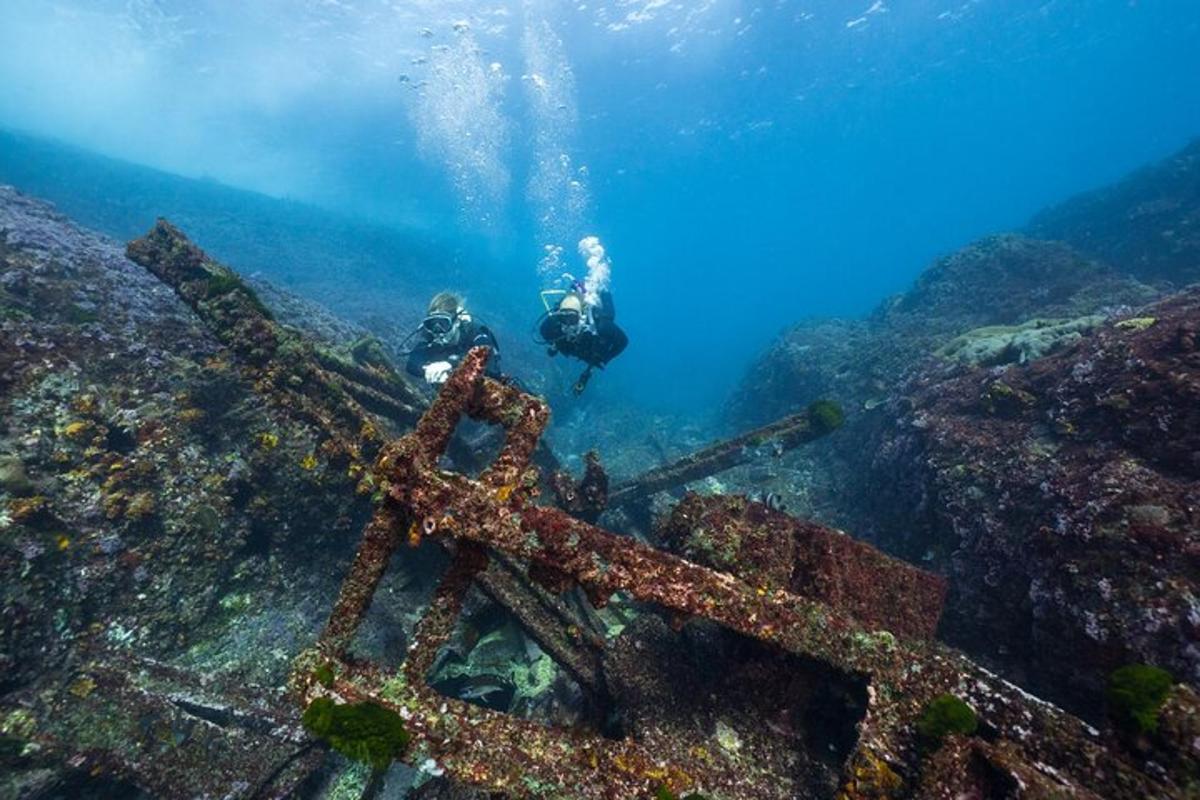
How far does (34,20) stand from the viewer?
4459 centimetres

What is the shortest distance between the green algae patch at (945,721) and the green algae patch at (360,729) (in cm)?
308

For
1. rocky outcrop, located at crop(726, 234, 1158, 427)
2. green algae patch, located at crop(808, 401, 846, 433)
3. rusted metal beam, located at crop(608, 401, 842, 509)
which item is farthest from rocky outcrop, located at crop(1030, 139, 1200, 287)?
rusted metal beam, located at crop(608, 401, 842, 509)

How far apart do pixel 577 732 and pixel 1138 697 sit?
3.28 metres

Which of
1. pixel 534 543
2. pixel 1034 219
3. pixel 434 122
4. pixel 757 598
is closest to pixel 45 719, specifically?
pixel 534 543

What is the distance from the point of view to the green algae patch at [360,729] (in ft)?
9.05

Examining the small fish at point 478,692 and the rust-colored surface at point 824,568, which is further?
the small fish at point 478,692

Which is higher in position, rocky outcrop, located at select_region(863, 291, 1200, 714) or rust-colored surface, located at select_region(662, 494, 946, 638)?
rocky outcrop, located at select_region(863, 291, 1200, 714)

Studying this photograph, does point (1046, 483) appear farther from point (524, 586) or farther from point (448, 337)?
point (448, 337)

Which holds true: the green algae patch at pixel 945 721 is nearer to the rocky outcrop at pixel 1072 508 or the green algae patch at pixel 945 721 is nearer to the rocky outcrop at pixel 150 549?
the rocky outcrop at pixel 1072 508

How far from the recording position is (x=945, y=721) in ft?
10.2

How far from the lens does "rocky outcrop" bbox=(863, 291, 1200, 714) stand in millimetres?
4578

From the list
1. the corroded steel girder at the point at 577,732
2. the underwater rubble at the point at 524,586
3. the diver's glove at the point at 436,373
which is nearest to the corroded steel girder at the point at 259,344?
the underwater rubble at the point at 524,586

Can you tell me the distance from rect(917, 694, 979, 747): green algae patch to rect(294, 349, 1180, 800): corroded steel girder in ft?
0.45

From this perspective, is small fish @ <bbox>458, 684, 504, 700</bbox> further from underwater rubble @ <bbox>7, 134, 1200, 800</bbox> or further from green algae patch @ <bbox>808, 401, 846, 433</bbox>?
green algae patch @ <bbox>808, 401, 846, 433</bbox>
